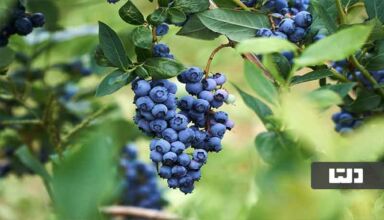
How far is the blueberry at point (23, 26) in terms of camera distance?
0.72 meters

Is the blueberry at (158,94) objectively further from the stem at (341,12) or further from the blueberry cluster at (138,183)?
the blueberry cluster at (138,183)

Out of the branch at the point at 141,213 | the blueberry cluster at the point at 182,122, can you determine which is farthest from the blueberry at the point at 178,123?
the branch at the point at 141,213

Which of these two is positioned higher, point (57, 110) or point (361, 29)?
point (361, 29)

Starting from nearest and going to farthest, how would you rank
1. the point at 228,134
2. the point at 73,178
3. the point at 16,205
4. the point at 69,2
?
the point at 73,178 → the point at 69,2 → the point at 16,205 → the point at 228,134

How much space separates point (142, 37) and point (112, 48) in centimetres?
3

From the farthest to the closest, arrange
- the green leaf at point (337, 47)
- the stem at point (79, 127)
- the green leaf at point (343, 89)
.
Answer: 1. the stem at point (79, 127)
2. the green leaf at point (343, 89)
3. the green leaf at point (337, 47)

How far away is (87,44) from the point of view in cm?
122

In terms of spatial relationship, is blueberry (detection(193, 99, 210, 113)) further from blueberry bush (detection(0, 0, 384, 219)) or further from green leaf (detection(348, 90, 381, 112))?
green leaf (detection(348, 90, 381, 112))

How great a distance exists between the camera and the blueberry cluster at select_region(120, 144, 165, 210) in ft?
4.25

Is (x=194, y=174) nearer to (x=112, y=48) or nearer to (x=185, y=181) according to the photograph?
(x=185, y=181)

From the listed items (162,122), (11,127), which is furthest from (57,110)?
(162,122)

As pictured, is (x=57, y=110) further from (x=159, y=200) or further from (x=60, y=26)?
(x=159, y=200)

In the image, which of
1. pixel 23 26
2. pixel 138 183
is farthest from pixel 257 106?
pixel 138 183

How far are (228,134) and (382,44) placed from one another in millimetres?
1449
